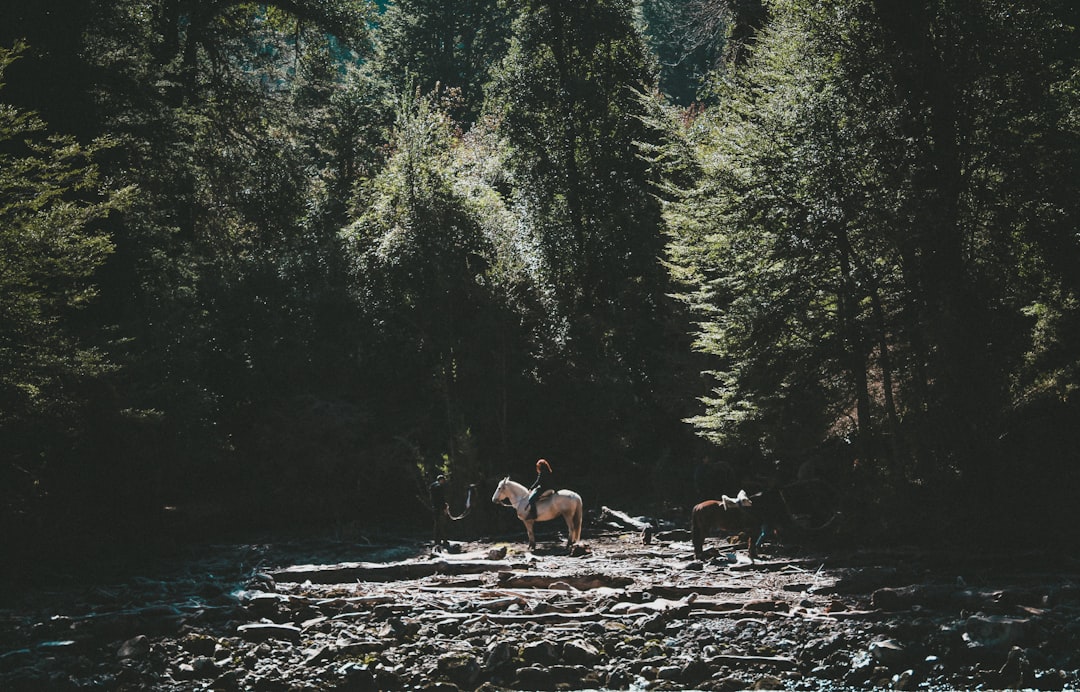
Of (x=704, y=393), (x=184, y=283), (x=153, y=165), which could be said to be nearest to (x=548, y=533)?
(x=704, y=393)

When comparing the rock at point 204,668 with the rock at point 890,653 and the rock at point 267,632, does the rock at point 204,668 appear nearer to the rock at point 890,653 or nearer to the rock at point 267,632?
the rock at point 267,632

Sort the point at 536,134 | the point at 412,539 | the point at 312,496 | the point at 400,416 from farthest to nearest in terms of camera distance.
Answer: the point at 536,134
the point at 400,416
the point at 312,496
the point at 412,539

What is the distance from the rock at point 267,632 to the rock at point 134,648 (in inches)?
43.2

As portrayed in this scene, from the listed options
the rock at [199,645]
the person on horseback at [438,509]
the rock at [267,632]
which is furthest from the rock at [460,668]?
the person on horseback at [438,509]

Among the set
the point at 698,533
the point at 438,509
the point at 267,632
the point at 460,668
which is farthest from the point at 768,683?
the point at 438,509

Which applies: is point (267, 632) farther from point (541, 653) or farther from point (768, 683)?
point (768, 683)

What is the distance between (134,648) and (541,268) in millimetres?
19098

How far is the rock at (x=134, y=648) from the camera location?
1130 cm

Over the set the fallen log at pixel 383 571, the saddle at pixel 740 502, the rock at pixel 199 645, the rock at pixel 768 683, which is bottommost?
the rock at pixel 768 683

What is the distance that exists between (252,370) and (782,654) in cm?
1844

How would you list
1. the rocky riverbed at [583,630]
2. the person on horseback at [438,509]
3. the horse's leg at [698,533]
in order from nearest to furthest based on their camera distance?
the rocky riverbed at [583,630]
the horse's leg at [698,533]
the person on horseback at [438,509]

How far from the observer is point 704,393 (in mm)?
24891

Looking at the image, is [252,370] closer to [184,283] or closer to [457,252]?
[184,283]

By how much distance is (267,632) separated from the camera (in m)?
12.0
